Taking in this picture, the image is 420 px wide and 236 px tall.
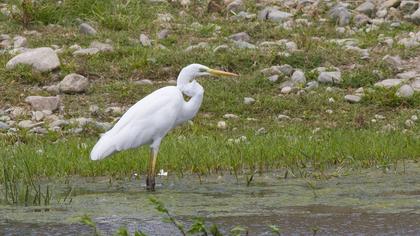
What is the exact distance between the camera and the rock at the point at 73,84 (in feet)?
39.7

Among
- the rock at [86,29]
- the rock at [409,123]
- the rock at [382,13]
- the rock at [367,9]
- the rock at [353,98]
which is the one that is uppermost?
the rock at [86,29]

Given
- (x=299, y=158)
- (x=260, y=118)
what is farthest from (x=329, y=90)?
(x=299, y=158)

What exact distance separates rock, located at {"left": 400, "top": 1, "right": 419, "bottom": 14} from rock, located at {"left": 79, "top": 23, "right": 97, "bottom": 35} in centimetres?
399

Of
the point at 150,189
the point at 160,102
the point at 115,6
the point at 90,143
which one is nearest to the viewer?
the point at 150,189

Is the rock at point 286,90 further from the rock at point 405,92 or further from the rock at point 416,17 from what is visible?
the rock at point 416,17

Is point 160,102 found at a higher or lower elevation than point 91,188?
higher

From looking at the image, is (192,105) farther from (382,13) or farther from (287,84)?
(382,13)

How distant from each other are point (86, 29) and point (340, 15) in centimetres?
318

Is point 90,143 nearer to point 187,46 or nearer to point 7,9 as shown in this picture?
point 187,46

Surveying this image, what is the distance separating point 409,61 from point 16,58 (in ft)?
14.2

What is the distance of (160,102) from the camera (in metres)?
8.70

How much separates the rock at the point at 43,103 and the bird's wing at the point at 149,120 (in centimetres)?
308

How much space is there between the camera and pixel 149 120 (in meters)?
8.68

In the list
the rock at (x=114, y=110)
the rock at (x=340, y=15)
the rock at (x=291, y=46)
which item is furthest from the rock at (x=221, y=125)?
the rock at (x=340, y=15)
